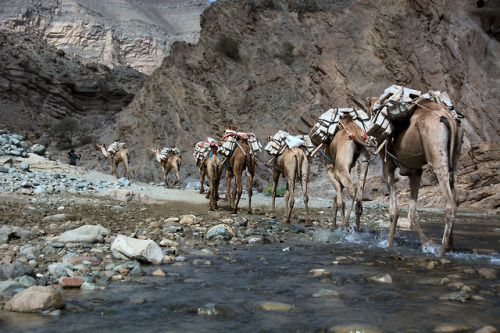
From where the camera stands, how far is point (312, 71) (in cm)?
3303

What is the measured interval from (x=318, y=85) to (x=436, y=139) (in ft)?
87.8

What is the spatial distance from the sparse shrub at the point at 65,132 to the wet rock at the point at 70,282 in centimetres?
5070

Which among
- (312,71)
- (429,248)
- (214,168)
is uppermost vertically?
(312,71)

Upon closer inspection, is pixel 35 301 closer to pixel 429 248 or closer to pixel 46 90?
pixel 429 248

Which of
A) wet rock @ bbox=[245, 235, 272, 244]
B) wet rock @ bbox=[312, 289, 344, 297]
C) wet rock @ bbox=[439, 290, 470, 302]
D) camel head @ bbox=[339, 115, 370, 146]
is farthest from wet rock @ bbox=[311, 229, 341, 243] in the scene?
wet rock @ bbox=[439, 290, 470, 302]

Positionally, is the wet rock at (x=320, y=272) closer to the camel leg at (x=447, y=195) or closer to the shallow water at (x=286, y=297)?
the shallow water at (x=286, y=297)

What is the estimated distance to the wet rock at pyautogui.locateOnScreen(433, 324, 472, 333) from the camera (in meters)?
3.18

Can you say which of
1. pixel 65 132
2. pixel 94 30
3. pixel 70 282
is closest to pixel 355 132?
pixel 70 282

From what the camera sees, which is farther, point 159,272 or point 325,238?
point 325,238

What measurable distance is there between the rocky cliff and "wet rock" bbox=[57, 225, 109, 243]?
16862 mm

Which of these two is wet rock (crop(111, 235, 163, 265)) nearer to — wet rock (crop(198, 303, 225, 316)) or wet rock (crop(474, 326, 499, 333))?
wet rock (crop(198, 303, 225, 316))

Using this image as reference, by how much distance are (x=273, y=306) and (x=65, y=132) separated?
2130 inches

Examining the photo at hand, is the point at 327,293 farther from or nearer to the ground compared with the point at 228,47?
nearer to the ground

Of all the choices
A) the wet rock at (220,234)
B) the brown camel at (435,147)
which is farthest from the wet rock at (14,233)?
the brown camel at (435,147)
